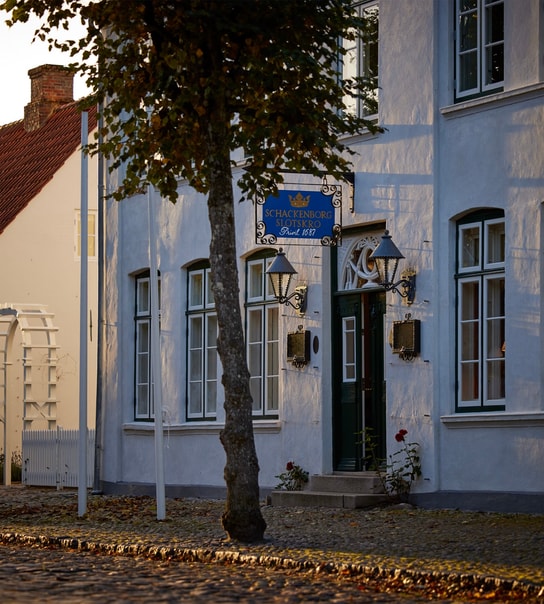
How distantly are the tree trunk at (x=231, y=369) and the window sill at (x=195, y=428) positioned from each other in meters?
6.11

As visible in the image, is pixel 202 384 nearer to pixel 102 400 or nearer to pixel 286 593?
pixel 102 400

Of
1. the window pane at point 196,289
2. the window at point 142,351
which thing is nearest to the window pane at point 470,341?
the window pane at point 196,289

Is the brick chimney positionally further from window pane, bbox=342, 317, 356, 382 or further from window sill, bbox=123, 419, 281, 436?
window pane, bbox=342, 317, 356, 382

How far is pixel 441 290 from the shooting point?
17.2 metres

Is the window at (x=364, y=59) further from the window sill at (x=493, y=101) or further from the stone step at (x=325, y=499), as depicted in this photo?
the stone step at (x=325, y=499)

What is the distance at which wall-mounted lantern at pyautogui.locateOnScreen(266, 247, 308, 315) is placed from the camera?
19.1m

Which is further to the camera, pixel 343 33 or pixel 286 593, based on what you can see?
pixel 343 33

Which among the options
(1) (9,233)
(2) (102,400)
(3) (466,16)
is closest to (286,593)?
(3) (466,16)

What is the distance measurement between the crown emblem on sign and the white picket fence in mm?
8732

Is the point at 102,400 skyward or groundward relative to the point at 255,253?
groundward

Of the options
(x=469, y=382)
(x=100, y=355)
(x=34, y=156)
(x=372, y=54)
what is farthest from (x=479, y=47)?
(x=34, y=156)

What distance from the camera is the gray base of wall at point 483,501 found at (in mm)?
15648

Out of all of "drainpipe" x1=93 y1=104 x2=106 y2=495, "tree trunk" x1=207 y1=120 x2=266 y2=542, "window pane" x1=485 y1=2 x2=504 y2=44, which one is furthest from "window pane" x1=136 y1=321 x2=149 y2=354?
"tree trunk" x1=207 y1=120 x2=266 y2=542

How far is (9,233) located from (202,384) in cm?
1195
